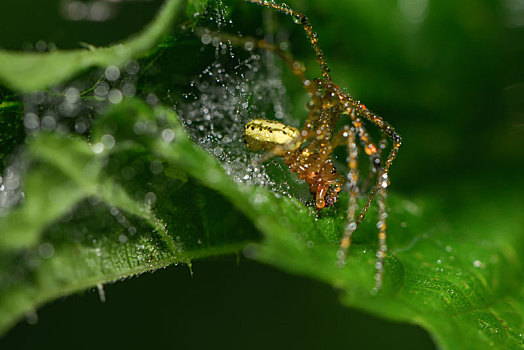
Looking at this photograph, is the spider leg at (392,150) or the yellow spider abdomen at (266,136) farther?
the yellow spider abdomen at (266,136)

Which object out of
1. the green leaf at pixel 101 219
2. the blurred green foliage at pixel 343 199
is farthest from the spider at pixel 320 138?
the green leaf at pixel 101 219

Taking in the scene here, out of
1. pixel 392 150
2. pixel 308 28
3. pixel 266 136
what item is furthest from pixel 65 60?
pixel 392 150

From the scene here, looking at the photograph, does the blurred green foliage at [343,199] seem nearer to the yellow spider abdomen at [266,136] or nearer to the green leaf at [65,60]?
the green leaf at [65,60]


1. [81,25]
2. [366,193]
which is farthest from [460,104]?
[81,25]

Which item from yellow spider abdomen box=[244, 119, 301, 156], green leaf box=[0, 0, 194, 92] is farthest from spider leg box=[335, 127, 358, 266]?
green leaf box=[0, 0, 194, 92]

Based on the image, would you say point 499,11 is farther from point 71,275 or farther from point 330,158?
point 71,275

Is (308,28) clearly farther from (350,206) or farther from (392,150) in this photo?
(350,206)

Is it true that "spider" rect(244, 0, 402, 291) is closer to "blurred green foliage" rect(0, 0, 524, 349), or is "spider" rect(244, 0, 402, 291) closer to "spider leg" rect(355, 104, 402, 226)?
"spider leg" rect(355, 104, 402, 226)
